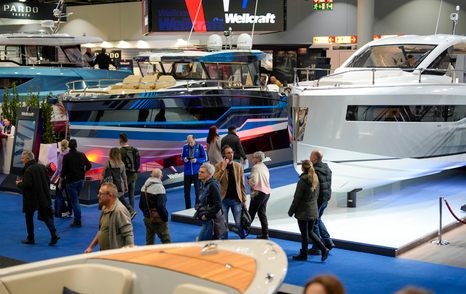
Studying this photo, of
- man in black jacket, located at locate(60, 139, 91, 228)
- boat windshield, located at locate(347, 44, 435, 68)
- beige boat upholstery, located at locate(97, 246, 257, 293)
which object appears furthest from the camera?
boat windshield, located at locate(347, 44, 435, 68)

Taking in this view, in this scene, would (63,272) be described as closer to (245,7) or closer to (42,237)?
(42,237)

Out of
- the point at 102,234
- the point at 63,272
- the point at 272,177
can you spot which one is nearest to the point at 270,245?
the point at 63,272

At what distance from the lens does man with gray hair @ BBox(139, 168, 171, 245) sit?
884cm

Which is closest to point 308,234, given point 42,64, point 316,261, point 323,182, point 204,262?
point 316,261

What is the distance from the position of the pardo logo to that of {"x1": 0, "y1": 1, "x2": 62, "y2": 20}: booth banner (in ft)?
25.8

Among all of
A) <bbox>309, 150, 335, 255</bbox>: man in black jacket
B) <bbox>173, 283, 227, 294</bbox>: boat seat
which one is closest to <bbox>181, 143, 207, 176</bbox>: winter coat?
<bbox>309, 150, 335, 255</bbox>: man in black jacket

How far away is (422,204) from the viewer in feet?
42.8

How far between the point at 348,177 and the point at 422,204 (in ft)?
4.84

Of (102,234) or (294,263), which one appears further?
→ (294,263)

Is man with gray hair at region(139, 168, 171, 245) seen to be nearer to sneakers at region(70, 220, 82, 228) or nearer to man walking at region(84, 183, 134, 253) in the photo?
man walking at region(84, 183, 134, 253)

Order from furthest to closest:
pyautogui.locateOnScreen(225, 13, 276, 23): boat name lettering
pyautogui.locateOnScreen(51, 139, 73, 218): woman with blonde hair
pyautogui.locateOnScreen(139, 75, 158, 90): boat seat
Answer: pyautogui.locateOnScreen(225, 13, 276, 23): boat name lettering, pyautogui.locateOnScreen(139, 75, 158, 90): boat seat, pyautogui.locateOnScreen(51, 139, 73, 218): woman with blonde hair

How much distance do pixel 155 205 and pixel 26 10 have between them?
16707mm

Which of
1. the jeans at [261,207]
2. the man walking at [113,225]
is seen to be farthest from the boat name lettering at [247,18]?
the man walking at [113,225]

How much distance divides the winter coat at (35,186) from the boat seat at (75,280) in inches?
198
